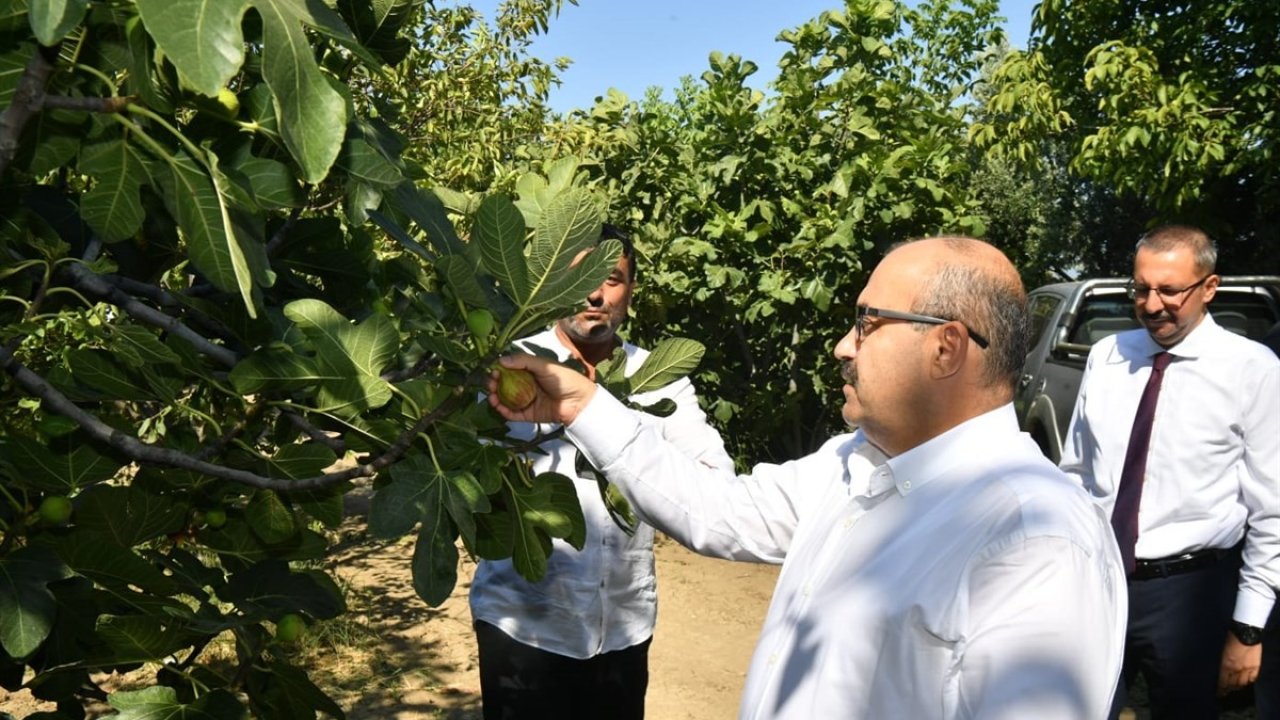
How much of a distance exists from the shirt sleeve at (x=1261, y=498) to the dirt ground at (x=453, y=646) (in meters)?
2.47

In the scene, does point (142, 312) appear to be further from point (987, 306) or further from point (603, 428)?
point (987, 306)

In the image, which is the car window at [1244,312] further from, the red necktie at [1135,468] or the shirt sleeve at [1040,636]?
the shirt sleeve at [1040,636]

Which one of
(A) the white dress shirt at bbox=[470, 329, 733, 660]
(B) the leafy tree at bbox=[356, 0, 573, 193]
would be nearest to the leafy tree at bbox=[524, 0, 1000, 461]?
(B) the leafy tree at bbox=[356, 0, 573, 193]

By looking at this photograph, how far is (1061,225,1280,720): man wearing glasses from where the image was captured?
3.80 metres

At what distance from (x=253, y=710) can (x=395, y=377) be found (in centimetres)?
60

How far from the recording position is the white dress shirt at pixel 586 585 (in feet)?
10.4

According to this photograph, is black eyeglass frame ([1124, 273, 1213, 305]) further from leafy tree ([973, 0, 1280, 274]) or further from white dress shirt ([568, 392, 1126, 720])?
leafy tree ([973, 0, 1280, 274])

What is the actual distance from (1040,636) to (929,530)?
272 mm

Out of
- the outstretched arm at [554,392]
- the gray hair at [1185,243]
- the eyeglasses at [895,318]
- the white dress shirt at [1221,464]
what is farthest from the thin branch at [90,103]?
the white dress shirt at [1221,464]

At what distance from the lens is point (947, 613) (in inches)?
64.5

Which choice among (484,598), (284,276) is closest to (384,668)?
(484,598)

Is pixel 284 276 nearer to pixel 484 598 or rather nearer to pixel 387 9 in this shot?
pixel 387 9

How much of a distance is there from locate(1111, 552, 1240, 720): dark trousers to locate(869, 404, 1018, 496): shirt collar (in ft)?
7.60

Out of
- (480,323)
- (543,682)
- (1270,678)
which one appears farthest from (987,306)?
(1270,678)
